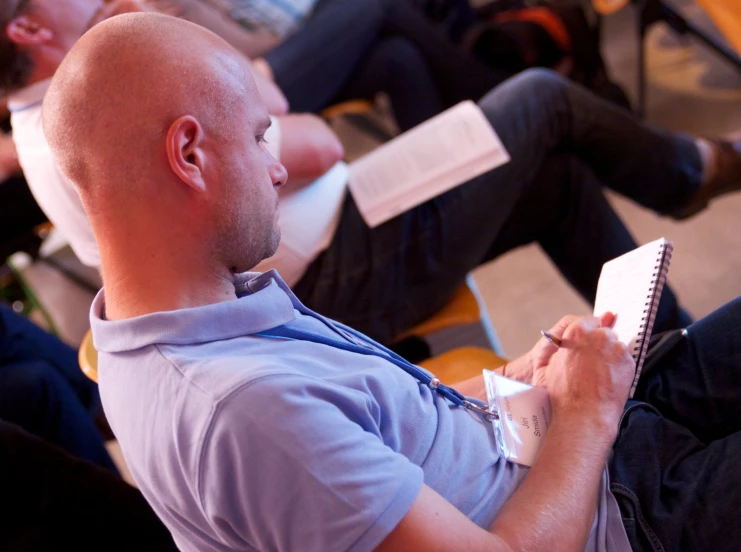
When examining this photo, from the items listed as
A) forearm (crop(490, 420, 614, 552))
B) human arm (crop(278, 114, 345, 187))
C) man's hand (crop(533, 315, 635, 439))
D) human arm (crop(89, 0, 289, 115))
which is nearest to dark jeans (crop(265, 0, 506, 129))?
human arm (crop(89, 0, 289, 115))

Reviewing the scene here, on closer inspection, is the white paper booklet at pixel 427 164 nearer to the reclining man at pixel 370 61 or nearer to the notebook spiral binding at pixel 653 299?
the notebook spiral binding at pixel 653 299

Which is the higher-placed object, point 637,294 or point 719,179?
point 637,294

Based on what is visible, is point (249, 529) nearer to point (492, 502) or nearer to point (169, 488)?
point (169, 488)

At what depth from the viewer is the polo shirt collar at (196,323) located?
700 millimetres

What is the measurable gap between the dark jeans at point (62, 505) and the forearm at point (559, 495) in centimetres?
61

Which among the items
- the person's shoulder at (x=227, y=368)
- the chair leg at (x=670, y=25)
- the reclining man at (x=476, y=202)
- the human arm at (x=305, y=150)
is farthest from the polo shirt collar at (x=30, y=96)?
the chair leg at (x=670, y=25)

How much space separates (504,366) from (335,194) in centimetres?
48

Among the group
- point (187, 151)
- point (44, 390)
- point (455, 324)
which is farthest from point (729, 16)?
point (44, 390)

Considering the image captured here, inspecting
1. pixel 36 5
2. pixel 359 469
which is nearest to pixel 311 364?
pixel 359 469

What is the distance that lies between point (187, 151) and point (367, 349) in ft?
1.03

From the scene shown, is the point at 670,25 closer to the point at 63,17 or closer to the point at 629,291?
the point at 629,291

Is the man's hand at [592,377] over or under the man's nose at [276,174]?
under

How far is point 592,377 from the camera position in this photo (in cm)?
89

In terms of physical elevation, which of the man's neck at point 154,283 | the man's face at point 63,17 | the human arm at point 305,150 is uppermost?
the man's face at point 63,17
